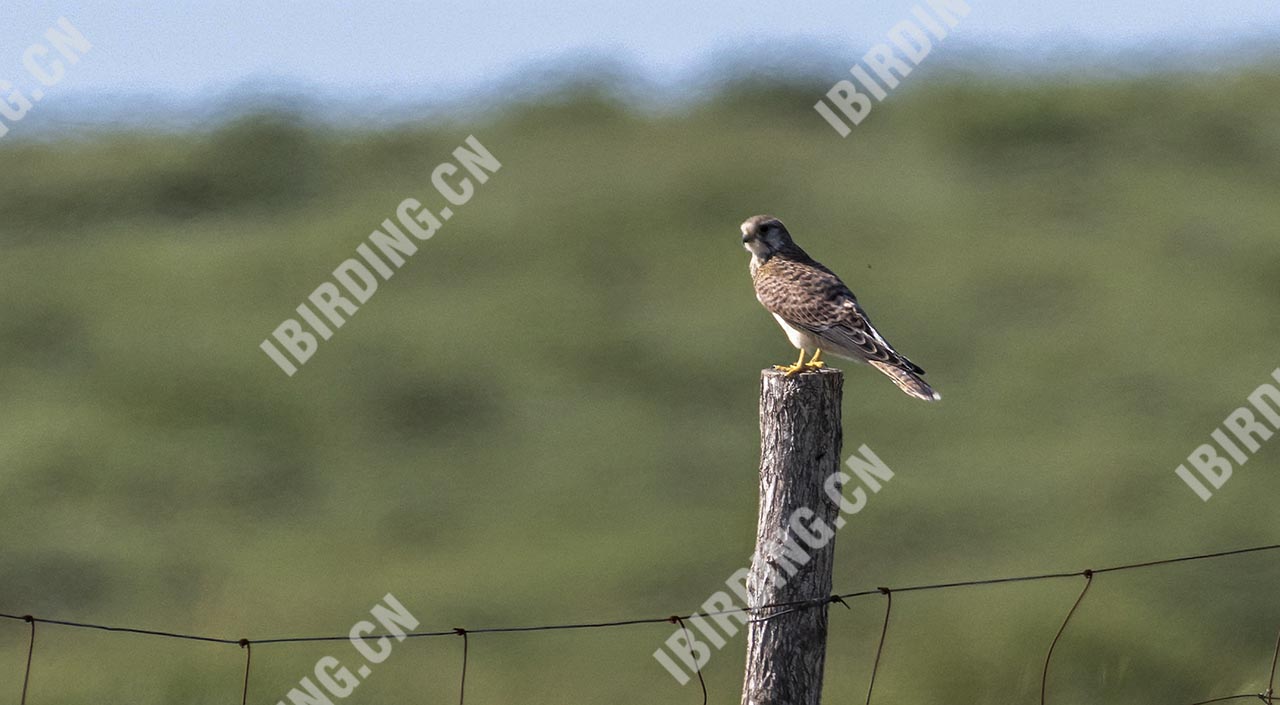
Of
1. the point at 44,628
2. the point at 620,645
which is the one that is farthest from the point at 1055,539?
the point at 44,628

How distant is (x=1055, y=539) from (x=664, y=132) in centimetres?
1264

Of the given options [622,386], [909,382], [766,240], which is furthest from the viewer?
[622,386]

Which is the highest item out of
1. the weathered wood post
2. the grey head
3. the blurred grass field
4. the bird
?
the blurred grass field

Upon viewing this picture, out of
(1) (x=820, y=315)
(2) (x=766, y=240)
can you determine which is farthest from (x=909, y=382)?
(2) (x=766, y=240)

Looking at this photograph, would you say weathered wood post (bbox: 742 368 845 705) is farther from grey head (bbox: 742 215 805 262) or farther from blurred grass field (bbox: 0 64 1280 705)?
blurred grass field (bbox: 0 64 1280 705)

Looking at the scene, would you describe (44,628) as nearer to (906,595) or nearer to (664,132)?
(906,595)

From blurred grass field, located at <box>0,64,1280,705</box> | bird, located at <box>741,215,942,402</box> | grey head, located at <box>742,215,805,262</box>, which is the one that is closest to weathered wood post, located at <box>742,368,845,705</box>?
bird, located at <box>741,215,942,402</box>

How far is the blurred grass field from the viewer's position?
13.1 metres

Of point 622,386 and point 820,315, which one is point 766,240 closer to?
point 820,315

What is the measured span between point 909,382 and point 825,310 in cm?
65

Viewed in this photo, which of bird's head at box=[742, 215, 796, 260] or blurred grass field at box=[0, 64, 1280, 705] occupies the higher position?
blurred grass field at box=[0, 64, 1280, 705]

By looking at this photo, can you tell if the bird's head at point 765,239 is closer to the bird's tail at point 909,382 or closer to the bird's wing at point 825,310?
the bird's wing at point 825,310

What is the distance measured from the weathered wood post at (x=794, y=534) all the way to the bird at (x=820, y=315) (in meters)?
1.83

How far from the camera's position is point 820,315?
7535 mm
